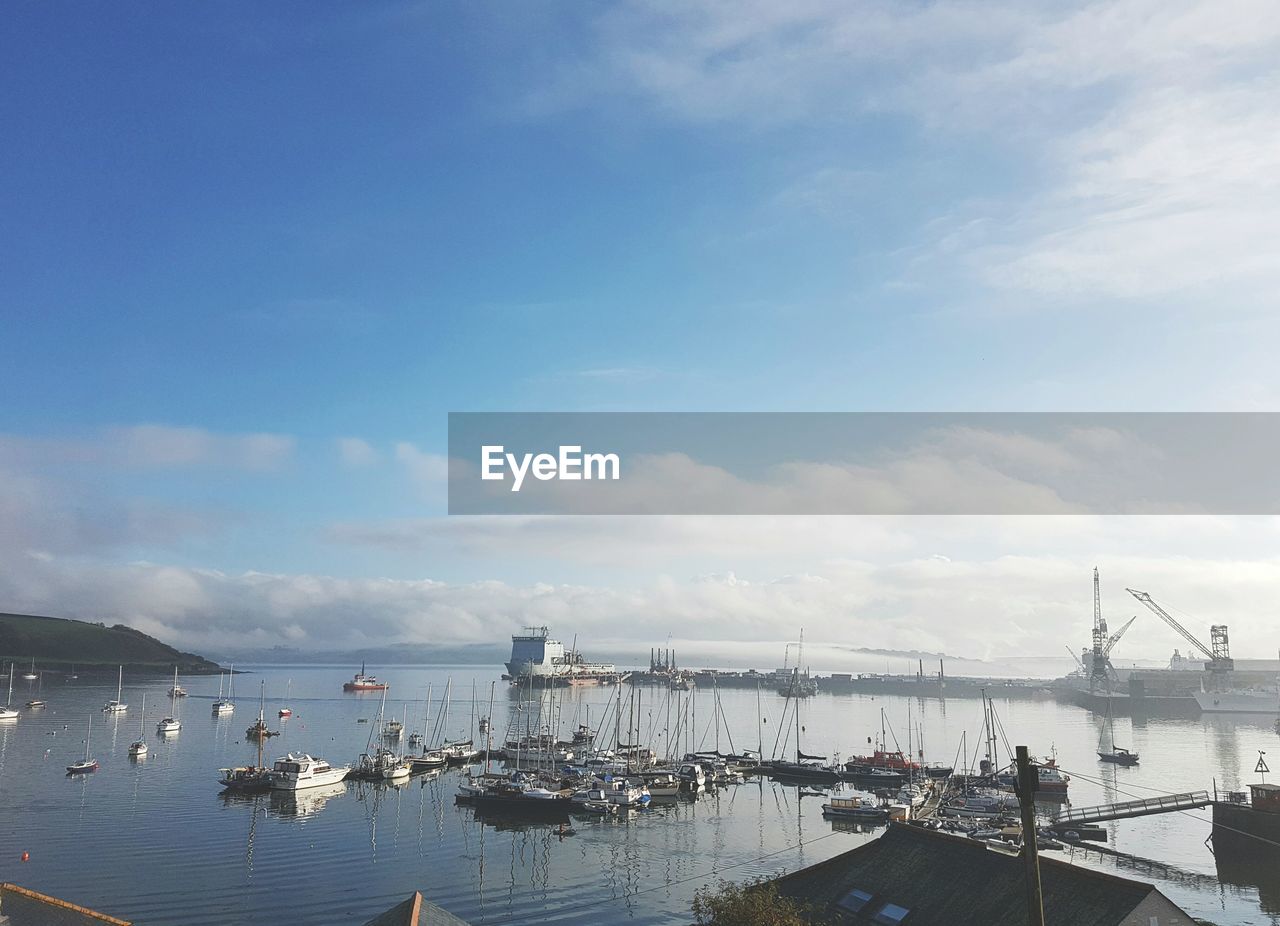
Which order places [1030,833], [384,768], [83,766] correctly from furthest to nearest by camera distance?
[384,768] → [83,766] → [1030,833]

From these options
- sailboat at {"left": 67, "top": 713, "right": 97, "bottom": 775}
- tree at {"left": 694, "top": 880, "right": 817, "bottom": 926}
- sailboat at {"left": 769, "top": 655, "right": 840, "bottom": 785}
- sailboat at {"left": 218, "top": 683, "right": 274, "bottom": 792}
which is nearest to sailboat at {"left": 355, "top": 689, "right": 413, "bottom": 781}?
sailboat at {"left": 218, "top": 683, "right": 274, "bottom": 792}

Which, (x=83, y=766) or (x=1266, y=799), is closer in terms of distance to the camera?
(x=1266, y=799)

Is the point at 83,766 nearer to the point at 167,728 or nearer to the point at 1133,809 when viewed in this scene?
the point at 167,728

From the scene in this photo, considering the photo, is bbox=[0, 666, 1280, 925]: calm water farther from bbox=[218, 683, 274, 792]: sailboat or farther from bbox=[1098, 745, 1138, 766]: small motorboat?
bbox=[1098, 745, 1138, 766]: small motorboat

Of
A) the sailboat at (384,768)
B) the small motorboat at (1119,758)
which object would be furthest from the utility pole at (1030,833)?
the small motorboat at (1119,758)

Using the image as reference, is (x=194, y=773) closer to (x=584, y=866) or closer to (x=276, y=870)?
(x=276, y=870)

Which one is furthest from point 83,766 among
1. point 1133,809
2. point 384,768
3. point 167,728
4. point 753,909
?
point 1133,809

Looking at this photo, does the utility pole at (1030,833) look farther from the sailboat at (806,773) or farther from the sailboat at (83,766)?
the sailboat at (83,766)
